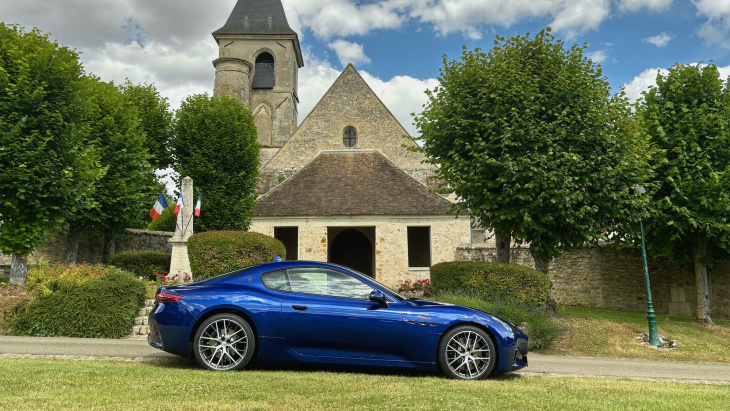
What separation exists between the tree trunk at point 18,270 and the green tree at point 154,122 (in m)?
9.59

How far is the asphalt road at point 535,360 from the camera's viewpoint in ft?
22.2

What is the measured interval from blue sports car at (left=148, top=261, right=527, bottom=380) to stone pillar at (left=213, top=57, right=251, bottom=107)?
3081 cm

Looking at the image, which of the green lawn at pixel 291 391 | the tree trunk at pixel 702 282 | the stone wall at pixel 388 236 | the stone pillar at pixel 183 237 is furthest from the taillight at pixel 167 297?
the tree trunk at pixel 702 282

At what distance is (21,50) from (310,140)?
12.7 meters

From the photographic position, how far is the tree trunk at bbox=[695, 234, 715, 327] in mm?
14805

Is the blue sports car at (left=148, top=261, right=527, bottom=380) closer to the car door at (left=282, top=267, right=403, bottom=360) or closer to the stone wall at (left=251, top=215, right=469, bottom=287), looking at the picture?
the car door at (left=282, top=267, right=403, bottom=360)

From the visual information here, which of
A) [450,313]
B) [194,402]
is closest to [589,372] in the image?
[450,313]

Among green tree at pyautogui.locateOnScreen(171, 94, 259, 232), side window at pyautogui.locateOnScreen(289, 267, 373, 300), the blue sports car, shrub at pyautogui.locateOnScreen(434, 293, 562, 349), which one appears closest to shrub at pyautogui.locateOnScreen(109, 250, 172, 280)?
green tree at pyautogui.locateOnScreen(171, 94, 259, 232)

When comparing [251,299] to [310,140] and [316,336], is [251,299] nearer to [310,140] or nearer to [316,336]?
[316,336]

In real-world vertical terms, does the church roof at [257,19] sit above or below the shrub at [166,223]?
above

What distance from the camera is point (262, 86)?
136ft

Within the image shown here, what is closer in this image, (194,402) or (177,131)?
(194,402)

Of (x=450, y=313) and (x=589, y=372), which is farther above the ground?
(x=450, y=313)

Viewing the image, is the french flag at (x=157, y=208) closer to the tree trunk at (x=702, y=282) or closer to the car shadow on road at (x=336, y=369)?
the car shadow on road at (x=336, y=369)
